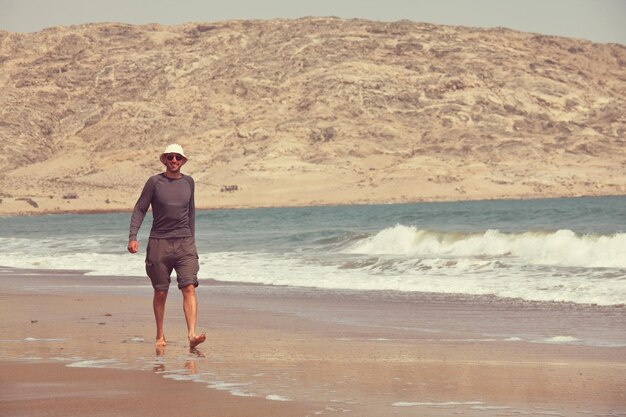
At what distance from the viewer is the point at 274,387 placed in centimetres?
710

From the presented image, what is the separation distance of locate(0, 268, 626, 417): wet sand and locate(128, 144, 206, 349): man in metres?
0.50

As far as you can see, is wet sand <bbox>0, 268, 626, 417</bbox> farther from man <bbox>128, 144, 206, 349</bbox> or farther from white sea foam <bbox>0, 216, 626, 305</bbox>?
white sea foam <bbox>0, 216, 626, 305</bbox>

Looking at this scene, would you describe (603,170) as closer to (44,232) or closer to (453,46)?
(453,46)

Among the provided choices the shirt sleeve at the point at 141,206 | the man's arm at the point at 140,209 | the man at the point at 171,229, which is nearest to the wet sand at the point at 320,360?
the man at the point at 171,229

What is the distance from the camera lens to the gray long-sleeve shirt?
364 inches

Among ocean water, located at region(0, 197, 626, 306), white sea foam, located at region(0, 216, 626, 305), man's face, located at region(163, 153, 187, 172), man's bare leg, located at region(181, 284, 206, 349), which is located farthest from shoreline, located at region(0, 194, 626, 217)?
man's face, located at region(163, 153, 187, 172)

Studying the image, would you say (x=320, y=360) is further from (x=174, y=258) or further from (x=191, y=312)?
(x=174, y=258)

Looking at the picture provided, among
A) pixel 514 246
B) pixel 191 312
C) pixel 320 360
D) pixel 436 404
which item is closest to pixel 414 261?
pixel 514 246

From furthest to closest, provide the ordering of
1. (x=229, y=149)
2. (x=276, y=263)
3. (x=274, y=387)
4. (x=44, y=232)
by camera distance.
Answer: (x=229, y=149), (x=44, y=232), (x=276, y=263), (x=274, y=387)

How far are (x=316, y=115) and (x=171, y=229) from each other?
96630 mm

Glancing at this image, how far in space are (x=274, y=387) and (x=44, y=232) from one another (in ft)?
152

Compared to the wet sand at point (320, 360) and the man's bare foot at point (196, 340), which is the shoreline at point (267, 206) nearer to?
the wet sand at point (320, 360)

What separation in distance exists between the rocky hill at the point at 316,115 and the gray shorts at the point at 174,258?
3334 inches

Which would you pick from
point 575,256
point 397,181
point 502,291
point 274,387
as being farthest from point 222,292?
point 397,181
